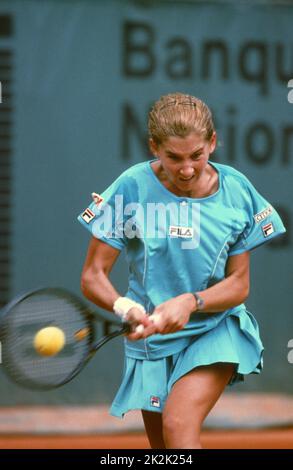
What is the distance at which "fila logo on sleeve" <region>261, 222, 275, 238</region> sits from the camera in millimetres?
3490

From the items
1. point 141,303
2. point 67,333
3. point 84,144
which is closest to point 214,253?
point 141,303

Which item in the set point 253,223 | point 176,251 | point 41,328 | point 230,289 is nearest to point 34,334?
point 41,328

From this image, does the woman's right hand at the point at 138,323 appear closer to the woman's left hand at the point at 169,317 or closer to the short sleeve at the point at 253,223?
the woman's left hand at the point at 169,317

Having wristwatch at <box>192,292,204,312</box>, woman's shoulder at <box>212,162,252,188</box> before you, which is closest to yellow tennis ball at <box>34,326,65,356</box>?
wristwatch at <box>192,292,204,312</box>

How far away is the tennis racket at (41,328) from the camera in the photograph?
3.27 m

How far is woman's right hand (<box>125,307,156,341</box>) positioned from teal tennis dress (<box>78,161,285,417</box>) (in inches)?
8.3

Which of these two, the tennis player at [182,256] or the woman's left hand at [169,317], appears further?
the tennis player at [182,256]

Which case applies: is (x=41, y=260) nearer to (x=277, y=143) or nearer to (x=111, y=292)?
(x=277, y=143)

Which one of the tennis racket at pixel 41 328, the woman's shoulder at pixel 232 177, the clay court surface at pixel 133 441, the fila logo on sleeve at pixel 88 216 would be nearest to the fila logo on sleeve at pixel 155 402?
the tennis racket at pixel 41 328

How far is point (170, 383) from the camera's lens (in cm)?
338

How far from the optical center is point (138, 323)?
10.4 feet

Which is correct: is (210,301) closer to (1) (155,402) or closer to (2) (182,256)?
(2) (182,256)

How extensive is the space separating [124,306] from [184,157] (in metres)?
0.44

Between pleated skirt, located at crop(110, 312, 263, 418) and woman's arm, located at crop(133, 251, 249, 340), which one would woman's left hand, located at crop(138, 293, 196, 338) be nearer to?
woman's arm, located at crop(133, 251, 249, 340)
